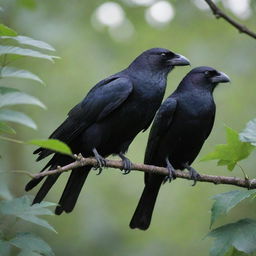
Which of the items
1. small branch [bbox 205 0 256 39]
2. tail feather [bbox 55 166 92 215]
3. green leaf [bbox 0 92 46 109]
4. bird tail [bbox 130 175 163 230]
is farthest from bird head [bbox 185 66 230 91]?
green leaf [bbox 0 92 46 109]

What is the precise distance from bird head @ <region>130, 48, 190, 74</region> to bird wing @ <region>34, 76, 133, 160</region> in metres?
0.27

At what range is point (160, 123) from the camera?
5164 millimetres

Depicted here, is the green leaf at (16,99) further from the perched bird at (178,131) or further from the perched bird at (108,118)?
the perched bird at (178,131)

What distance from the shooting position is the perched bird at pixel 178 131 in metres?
5.14

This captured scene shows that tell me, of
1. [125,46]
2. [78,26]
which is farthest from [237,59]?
[78,26]

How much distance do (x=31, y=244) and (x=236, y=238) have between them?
1.08 metres

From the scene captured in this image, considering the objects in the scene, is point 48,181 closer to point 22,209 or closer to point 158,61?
point 158,61

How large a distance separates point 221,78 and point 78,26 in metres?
3.08

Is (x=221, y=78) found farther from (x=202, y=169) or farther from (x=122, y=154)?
(x=202, y=169)

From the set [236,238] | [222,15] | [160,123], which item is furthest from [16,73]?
[160,123]

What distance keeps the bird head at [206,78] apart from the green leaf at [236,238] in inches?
99.5

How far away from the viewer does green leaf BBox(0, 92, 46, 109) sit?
2244 millimetres

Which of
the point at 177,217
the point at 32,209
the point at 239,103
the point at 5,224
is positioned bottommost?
the point at 177,217

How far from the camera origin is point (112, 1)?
7301 mm
